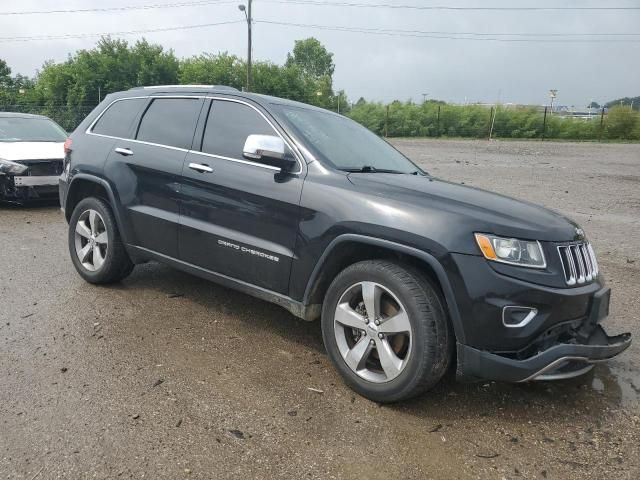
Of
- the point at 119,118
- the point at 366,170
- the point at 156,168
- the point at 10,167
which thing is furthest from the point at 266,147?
the point at 10,167

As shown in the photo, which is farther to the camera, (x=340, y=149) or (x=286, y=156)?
(x=340, y=149)

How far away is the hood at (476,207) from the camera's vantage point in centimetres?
296

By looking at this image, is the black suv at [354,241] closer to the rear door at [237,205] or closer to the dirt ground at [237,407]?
the rear door at [237,205]

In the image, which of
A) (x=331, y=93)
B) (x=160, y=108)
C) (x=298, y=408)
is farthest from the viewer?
(x=331, y=93)

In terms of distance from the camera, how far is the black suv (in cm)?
289

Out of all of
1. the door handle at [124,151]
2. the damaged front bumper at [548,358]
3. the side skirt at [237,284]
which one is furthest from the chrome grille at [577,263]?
the door handle at [124,151]

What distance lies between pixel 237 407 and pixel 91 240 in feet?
8.69

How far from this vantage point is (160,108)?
467 centimetres

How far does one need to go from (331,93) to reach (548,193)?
45.6 metres

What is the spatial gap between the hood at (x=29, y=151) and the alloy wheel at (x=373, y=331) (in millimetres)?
7230

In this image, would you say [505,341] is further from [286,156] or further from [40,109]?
[40,109]

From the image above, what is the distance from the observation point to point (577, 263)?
3.09 metres

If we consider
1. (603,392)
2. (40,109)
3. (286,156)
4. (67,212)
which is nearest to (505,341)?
(603,392)

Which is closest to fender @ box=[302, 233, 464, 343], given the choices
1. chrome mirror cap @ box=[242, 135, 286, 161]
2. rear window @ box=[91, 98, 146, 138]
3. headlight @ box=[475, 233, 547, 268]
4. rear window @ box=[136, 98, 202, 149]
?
headlight @ box=[475, 233, 547, 268]
